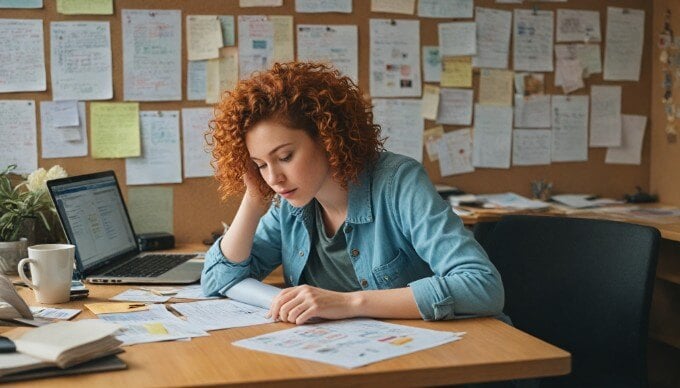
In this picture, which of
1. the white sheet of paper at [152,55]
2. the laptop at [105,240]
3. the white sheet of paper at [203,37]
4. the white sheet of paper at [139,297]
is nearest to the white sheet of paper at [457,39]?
the white sheet of paper at [203,37]

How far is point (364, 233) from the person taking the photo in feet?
6.04

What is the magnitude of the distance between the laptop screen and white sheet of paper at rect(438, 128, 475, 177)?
3.87ft

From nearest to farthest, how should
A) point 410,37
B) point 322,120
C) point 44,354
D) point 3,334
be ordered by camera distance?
point 44,354, point 3,334, point 322,120, point 410,37

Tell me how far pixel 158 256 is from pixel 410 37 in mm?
1207

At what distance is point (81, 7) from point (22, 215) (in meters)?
0.73

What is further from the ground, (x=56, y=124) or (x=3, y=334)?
(x=56, y=124)

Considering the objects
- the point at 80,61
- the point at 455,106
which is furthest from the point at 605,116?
the point at 80,61

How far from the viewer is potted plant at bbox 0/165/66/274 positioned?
222 cm


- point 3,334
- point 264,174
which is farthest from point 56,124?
point 3,334

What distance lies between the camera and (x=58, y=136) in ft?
8.79

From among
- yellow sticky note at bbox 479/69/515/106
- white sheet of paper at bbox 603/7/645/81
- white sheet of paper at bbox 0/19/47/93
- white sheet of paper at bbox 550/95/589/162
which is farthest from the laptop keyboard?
white sheet of paper at bbox 603/7/645/81

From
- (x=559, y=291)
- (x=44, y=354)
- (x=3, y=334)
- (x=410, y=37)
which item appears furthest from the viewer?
(x=410, y=37)

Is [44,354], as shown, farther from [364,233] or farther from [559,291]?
[559,291]

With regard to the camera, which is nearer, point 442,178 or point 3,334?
point 3,334
